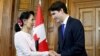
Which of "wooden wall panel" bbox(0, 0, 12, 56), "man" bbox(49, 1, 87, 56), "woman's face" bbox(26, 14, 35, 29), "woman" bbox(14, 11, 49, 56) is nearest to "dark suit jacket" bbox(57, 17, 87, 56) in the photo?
"man" bbox(49, 1, 87, 56)

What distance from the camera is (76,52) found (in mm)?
2375

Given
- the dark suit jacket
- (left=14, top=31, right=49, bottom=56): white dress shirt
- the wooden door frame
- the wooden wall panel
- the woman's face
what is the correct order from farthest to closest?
the wooden wall panel → the wooden door frame → the woman's face → (left=14, top=31, right=49, bottom=56): white dress shirt → the dark suit jacket

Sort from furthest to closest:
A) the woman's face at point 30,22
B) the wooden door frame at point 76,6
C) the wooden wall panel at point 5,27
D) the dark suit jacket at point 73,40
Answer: the wooden wall panel at point 5,27 < the wooden door frame at point 76,6 < the woman's face at point 30,22 < the dark suit jacket at point 73,40

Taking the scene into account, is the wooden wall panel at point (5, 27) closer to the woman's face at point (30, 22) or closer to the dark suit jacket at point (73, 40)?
the woman's face at point (30, 22)

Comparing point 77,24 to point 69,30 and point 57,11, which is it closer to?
point 69,30

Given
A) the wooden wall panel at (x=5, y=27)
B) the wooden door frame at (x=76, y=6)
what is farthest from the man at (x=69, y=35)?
the wooden wall panel at (x=5, y=27)

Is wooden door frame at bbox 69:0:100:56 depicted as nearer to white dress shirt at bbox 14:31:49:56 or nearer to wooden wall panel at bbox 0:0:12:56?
wooden wall panel at bbox 0:0:12:56

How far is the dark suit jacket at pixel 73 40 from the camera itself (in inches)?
93.3

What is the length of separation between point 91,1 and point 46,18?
0.80 m

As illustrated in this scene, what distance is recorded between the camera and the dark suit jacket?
7.77 feet

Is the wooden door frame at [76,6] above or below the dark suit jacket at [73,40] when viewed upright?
above

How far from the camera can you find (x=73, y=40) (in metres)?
2.45

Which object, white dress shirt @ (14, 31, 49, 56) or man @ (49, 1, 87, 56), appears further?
white dress shirt @ (14, 31, 49, 56)

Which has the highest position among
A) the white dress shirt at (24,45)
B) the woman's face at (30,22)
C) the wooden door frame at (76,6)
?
the wooden door frame at (76,6)
